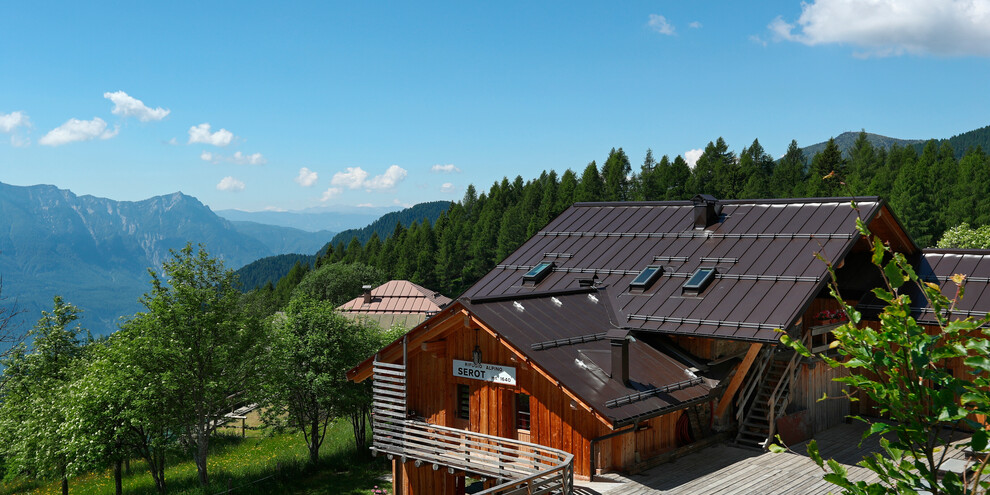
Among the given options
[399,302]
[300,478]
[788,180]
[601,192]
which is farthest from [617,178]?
[300,478]

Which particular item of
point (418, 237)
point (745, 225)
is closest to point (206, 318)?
point (745, 225)

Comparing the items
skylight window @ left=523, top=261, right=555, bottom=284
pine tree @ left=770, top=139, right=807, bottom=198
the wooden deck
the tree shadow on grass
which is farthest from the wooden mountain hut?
pine tree @ left=770, top=139, right=807, bottom=198

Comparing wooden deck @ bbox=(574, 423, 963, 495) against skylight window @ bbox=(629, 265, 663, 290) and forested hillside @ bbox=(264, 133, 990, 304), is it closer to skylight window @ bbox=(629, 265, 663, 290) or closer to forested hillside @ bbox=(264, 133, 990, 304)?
skylight window @ bbox=(629, 265, 663, 290)

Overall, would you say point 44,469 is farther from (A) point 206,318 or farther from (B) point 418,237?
(B) point 418,237

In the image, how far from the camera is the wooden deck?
1527 cm

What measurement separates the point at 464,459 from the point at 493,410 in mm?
1363

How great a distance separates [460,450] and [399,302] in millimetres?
56630

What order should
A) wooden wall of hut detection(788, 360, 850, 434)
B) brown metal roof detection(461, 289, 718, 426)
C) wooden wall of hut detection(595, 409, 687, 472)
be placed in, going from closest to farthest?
brown metal roof detection(461, 289, 718, 426) < wooden wall of hut detection(595, 409, 687, 472) < wooden wall of hut detection(788, 360, 850, 434)

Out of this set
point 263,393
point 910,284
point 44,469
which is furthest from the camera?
point 263,393

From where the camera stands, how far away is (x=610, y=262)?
23.2m

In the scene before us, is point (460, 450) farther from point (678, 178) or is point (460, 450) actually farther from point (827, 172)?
point (678, 178)

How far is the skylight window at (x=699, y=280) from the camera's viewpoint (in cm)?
1973

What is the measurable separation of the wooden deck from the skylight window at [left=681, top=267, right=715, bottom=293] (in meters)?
4.06

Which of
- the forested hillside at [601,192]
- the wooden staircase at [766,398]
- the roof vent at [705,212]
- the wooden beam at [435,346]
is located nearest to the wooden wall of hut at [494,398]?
the wooden beam at [435,346]
